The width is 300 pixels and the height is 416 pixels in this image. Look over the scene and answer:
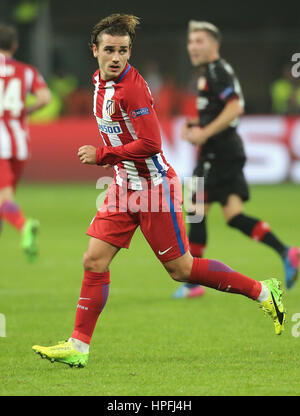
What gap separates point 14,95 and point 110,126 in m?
4.23

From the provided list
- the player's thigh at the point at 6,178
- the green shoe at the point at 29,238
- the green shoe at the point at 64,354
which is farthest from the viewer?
the player's thigh at the point at 6,178

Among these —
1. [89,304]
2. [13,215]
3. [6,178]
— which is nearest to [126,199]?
[89,304]

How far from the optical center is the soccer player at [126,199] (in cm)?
493

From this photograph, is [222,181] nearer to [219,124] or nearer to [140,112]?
[219,124]

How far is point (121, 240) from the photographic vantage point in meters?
5.17

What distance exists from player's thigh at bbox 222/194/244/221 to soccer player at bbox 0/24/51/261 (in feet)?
6.81

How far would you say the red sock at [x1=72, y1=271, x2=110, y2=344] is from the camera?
515 cm

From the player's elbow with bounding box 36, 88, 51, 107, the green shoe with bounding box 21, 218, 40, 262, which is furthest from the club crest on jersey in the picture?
the player's elbow with bounding box 36, 88, 51, 107

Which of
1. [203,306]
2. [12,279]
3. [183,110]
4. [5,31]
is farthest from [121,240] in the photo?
[183,110]

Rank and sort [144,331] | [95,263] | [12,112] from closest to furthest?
[95,263] → [144,331] → [12,112]

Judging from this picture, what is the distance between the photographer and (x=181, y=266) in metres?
5.24

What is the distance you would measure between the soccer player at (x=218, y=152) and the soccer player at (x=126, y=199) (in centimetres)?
222

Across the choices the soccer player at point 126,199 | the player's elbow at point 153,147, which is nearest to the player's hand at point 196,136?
the soccer player at point 126,199

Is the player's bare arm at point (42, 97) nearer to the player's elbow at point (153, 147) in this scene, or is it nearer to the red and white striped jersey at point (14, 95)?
the red and white striped jersey at point (14, 95)
